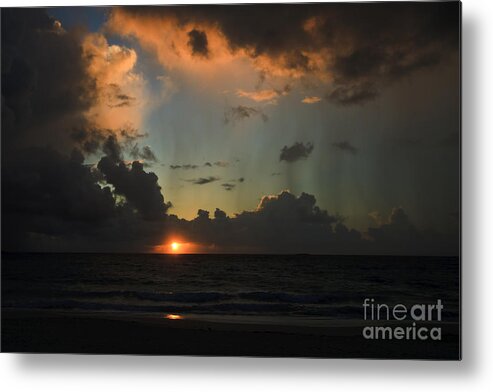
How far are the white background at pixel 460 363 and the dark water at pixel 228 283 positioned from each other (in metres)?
0.15

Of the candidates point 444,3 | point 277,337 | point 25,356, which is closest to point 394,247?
point 277,337

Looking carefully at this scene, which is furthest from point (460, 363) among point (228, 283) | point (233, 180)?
point (233, 180)

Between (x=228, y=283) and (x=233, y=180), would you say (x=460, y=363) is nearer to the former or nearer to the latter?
(x=228, y=283)

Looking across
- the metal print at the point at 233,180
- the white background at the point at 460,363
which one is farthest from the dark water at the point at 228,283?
the white background at the point at 460,363

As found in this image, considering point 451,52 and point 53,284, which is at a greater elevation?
point 451,52

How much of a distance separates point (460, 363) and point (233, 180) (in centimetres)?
146

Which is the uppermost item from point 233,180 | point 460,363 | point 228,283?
point 233,180

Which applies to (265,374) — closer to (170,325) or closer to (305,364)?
(305,364)

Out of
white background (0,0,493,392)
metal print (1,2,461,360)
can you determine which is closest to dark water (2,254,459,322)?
metal print (1,2,461,360)

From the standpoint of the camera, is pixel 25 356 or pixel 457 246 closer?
pixel 457 246

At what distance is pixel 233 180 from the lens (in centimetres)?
384

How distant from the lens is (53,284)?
3867 mm

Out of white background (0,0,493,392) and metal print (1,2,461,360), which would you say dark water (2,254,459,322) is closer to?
metal print (1,2,461,360)

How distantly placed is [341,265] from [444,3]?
4.60ft
